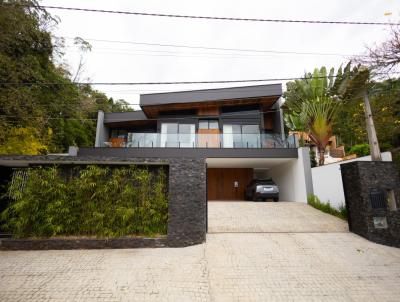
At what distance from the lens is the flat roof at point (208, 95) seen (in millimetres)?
14195

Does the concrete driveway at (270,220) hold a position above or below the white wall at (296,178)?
below

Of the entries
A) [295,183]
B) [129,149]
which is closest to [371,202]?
[295,183]

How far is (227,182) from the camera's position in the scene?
16.3m

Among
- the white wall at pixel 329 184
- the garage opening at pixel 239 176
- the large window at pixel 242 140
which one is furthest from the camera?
the garage opening at pixel 239 176

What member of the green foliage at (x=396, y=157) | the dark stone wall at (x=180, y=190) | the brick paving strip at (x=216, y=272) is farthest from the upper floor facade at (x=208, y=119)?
the brick paving strip at (x=216, y=272)

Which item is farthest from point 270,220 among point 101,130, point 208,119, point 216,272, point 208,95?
point 101,130

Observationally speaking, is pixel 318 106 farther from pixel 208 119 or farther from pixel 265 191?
pixel 208 119

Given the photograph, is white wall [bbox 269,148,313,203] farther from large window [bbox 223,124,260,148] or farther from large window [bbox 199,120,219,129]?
large window [bbox 199,120,219,129]

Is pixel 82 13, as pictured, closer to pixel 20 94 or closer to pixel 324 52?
pixel 20 94

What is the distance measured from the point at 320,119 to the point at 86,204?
1122 cm

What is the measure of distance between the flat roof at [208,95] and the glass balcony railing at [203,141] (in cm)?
296

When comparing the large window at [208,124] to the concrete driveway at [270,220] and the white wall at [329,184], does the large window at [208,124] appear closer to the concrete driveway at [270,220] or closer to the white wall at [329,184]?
the concrete driveway at [270,220]

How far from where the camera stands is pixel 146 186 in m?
6.58

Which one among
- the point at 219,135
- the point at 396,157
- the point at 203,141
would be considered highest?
the point at 219,135
